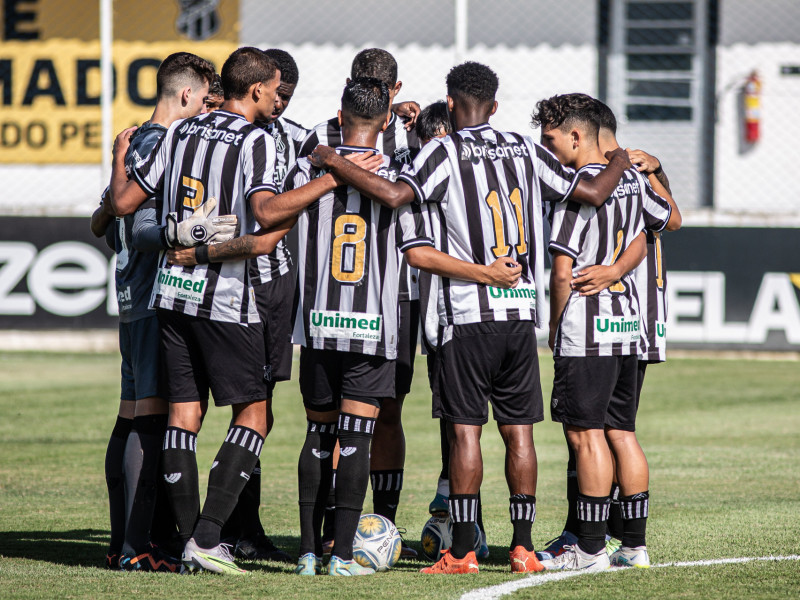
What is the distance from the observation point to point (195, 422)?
16.1 ft

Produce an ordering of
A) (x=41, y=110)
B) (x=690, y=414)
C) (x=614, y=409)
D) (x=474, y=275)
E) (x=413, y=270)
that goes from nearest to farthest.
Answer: (x=474, y=275)
(x=614, y=409)
(x=413, y=270)
(x=690, y=414)
(x=41, y=110)

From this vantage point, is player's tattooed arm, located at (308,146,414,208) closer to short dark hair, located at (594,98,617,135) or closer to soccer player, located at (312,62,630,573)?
soccer player, located at (312,62,630,573)

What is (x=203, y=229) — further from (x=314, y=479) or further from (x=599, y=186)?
(x=599, y=186)

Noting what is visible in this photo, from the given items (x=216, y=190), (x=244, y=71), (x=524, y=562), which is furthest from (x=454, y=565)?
(x=244, y=71)

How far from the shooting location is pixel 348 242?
484 centimetres

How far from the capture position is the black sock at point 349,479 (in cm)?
475

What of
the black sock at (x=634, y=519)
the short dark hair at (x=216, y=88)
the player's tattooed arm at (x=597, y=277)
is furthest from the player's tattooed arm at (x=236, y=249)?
the black sock at (x=634, y=519)

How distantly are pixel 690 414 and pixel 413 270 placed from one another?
5388 mm

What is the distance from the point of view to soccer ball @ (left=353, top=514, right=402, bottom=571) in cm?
488

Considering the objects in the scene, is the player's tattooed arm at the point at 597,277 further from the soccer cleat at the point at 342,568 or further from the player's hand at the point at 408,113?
the soccer cleat at the point at 342,568

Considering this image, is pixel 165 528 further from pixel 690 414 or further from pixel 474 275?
pixel 690 414

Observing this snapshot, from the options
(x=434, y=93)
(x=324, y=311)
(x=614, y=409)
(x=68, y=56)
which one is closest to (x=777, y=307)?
(x=434, y=93)

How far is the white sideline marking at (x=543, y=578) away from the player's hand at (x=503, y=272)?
1.25m

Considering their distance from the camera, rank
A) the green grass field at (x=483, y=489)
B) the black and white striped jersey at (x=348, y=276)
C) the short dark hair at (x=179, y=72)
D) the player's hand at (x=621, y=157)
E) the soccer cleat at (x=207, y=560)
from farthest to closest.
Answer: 1. the short dark hair at (x=179, y=72)
2. the player's hand at (x=621, y=157)
3. the black and white striped jersey at (x=348, y=276)
4. the soccer cleat at (x=207, y=560)
5. the green grass field at (x=483, y=489)
